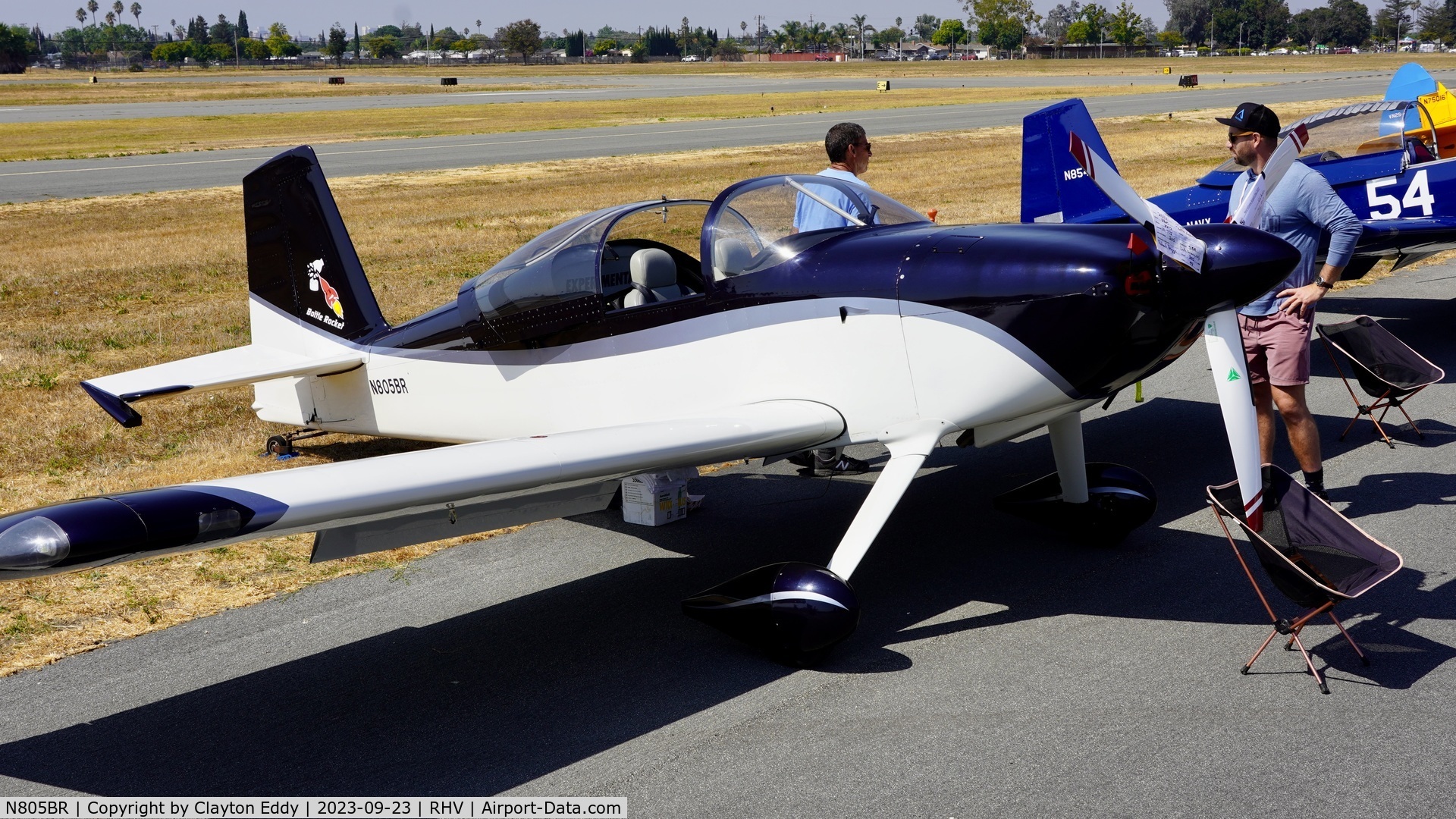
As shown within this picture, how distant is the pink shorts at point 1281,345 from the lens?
18.5 feet

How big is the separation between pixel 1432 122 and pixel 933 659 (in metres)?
8.28

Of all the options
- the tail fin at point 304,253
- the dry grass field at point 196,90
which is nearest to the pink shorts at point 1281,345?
the tail fin at point 304,253

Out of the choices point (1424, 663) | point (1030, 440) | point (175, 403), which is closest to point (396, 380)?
point (175, 403)

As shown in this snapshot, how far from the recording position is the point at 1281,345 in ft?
18.6

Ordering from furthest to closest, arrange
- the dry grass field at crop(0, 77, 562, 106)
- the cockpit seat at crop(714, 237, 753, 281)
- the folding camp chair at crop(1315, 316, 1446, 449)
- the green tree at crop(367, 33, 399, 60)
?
1. the green tree at crop(367, 33, 399, 60)
2. the dry grass field at crop(0, 77, 562, 106)
3. the folding camp chair at crop(1315, 316, 1446, 449)
4. the cockpit seat at crop(714, 237, 753, 281)

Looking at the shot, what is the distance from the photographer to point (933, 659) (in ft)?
14.8

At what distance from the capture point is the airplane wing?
3.23 meters

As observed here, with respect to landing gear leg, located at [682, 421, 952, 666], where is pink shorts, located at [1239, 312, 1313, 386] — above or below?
above

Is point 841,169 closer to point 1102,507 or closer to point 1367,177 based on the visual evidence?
point 1102,507

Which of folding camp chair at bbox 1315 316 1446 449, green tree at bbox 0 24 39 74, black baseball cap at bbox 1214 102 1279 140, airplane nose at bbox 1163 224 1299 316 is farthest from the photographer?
green tree at bbox 0 24 39 74

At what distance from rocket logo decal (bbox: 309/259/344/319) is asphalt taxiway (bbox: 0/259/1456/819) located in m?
1.91

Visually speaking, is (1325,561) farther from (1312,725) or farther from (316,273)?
(316,273)

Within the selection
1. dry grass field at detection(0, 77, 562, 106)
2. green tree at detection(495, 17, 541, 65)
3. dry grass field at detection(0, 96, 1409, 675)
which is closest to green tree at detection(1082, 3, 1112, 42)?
green tree at detection(495, 17, 541, 65)

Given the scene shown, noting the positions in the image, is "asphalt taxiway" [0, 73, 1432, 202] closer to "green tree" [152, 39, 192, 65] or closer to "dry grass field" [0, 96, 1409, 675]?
"dry grass field" [0, 96, 1409, 675]
